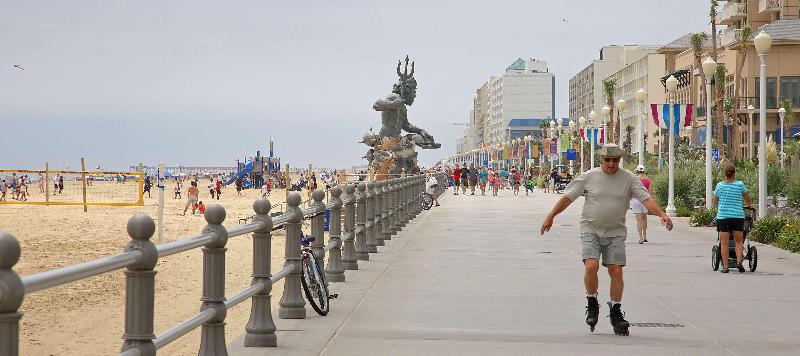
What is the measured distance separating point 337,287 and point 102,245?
90.0ft

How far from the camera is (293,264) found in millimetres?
10859

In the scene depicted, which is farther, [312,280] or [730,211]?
[730,211]

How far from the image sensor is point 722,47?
4102 inches

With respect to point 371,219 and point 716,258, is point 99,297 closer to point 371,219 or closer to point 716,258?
point 371,219

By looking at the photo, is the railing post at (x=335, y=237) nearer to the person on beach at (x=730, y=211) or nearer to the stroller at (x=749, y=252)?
the person on beach at (x=730, y=211)

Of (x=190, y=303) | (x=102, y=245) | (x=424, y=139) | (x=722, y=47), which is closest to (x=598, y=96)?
(x=722, y=47)

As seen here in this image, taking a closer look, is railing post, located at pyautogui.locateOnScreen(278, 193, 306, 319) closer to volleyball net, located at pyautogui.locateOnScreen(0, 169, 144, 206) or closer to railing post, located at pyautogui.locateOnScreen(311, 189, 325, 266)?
railing post, located at pyautogui.locateOnScreen(311, 189, 325, 266)

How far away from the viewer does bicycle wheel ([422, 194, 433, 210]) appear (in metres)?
43.0

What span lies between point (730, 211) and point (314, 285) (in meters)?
7.60

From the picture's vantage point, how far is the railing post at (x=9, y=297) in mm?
4020

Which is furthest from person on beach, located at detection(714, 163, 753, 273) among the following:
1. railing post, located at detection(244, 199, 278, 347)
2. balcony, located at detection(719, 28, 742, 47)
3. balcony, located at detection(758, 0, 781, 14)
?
balcony, located at detection(758, 0, 781, 14)

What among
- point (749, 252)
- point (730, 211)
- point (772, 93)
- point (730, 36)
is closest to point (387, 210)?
point (749, 252)

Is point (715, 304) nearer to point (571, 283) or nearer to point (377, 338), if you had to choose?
point (571, 283)

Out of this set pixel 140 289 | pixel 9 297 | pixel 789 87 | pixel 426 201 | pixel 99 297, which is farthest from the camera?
pixel 789 87
